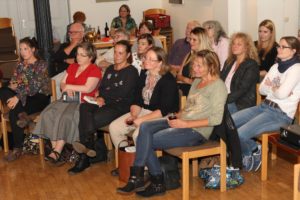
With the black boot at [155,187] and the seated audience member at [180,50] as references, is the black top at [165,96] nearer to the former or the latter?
the black boot at [155,187]

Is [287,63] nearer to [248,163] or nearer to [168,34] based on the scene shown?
[248,163]

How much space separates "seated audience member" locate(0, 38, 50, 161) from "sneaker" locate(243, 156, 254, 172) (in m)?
2.03

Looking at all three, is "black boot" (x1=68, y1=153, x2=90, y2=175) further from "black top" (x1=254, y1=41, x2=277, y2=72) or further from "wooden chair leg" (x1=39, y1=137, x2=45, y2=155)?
"black top" (x1=254, y1=41, x2=277, y2=72)

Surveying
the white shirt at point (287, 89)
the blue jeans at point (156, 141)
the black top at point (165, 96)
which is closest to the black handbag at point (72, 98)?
the black top at point (165, 96)

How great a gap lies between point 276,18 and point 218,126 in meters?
3.61

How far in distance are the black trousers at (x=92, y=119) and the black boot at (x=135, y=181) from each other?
28.9 inches

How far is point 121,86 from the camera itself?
15.6 ft

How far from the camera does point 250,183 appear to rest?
4.26 metres

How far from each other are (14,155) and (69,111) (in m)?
0.77

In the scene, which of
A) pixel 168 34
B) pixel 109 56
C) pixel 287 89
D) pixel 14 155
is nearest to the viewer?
pixel 287 89

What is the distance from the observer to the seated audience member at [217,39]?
5434 mm

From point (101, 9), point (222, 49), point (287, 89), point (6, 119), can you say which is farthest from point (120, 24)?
point (287, 89)

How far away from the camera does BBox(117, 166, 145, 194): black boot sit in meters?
4.04

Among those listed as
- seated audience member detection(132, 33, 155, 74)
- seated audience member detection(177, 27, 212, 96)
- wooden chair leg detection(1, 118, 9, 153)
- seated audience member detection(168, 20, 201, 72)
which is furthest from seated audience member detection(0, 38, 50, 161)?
seated audience member detection(168, 20, 201, 72)
